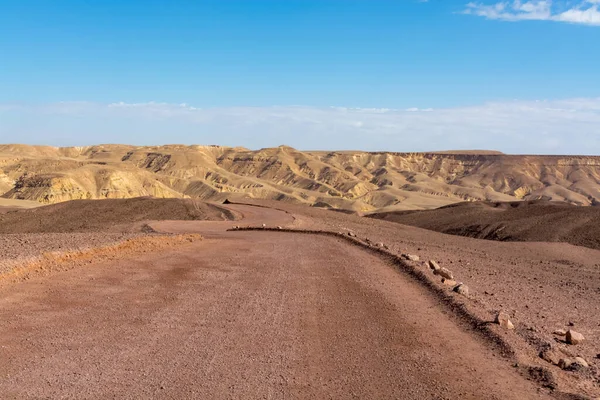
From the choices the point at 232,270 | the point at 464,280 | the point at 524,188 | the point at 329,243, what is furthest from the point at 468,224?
the point at 524,188

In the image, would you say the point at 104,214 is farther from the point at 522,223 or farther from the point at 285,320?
the point at 522,223

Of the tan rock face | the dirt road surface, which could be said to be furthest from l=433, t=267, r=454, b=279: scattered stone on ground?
the dirt road surface

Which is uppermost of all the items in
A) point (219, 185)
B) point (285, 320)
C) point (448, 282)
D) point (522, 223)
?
point (448, 282)

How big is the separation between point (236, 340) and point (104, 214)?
3857 centimetres

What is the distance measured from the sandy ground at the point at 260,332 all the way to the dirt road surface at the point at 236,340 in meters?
0.04

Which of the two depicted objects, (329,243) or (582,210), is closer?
(329,243)

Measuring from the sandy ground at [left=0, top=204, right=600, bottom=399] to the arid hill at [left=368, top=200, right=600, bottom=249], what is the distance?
30.8 metres

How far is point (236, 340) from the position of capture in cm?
1031

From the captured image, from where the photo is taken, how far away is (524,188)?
193000mm

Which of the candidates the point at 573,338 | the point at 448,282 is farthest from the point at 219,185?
the point at 573,338

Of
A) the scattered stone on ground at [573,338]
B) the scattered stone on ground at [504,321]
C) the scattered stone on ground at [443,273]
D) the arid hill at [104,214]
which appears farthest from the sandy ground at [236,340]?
the arid hill at [104,214]

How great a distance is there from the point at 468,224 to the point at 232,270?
49846mm

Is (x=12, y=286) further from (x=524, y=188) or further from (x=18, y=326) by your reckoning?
(x=524, y=188)

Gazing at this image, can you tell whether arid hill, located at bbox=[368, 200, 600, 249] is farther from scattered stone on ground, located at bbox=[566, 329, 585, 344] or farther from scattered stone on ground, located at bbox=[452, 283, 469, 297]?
scattered stone on ground, located at bbox=[566, 329, 585, 344]
